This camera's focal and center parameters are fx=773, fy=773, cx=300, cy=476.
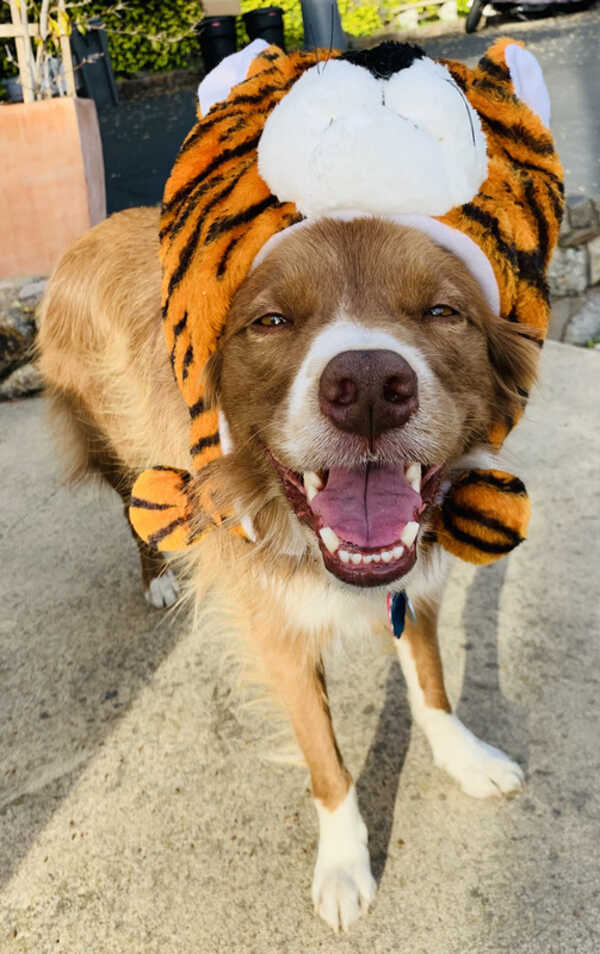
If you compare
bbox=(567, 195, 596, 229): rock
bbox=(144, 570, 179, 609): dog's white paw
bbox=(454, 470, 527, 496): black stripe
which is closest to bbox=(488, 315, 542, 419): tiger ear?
bbox=(454, 470, 527, 496): black stripe

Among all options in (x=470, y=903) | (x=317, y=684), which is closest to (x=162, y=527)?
(x=317, y=684)

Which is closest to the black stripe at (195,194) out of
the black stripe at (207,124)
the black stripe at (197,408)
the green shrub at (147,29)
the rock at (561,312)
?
the black stripe at (207,124)

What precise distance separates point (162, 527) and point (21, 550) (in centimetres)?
180

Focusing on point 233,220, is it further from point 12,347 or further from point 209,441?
point 12,347

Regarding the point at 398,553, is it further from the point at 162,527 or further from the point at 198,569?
the point at 198,569

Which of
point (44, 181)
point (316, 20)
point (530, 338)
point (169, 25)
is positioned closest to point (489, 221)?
point (530, 338)

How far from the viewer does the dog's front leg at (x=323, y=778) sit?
6.93 feet

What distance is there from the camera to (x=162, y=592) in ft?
10.6

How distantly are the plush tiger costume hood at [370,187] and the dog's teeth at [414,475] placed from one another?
9.0 inches

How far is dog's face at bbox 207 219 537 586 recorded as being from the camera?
164 cm

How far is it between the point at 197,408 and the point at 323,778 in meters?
1.13

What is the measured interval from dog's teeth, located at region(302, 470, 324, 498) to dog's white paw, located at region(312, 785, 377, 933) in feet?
3.18

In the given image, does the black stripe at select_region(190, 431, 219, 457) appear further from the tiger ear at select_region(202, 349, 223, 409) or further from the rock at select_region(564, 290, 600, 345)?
the rock at select_region(564, 290, 600, 345)

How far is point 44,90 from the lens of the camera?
535cm
